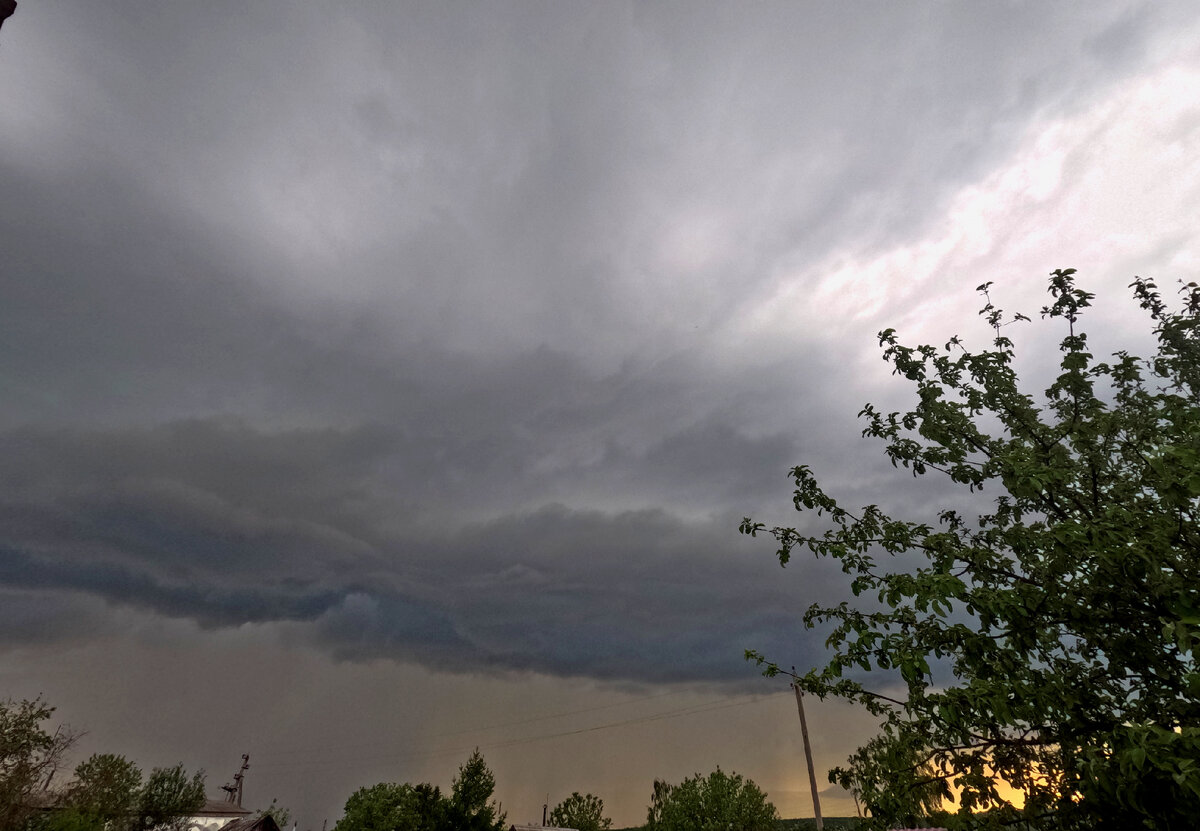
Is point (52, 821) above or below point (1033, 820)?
below

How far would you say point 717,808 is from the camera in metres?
58.7

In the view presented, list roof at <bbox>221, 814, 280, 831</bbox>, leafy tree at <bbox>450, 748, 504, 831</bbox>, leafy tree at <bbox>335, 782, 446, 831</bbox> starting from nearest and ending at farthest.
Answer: leafy tree at <bbox>450, 748, 504, 831</bbox> < leafy tree at <bbox>335, 782, 446, 831</bbox> < roof at <bbox>221, 814, 280, 831</bbox>

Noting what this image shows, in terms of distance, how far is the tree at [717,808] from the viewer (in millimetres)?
57812

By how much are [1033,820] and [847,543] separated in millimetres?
3772

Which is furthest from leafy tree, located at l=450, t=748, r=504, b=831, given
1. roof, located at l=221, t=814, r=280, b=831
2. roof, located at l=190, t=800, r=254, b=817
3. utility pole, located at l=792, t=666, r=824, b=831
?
roof, located at l=190, t=800, r=254, b=817

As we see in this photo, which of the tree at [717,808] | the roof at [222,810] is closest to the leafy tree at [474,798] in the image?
the tree at [717,808]

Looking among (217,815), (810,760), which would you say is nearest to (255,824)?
(217,815)

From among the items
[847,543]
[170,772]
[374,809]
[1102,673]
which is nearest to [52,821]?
[170,772]

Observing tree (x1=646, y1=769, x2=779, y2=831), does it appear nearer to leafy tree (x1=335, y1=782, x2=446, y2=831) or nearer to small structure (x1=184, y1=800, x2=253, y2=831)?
leafy tree (x1=335, y1=782, x2=446, y2=831)

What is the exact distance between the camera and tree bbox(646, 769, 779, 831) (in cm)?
5781

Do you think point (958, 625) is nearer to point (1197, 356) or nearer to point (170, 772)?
point (1197, 356)

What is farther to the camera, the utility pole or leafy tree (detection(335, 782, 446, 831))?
leafy tree (detection(335, 782, 446, 831))

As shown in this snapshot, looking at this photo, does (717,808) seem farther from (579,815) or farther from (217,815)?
(217,815)

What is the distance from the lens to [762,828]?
58.6 metres
